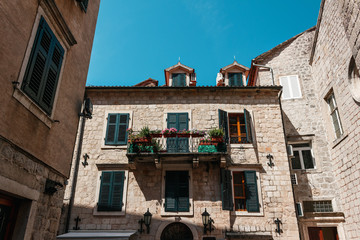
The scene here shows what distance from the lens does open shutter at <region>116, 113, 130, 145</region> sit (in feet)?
38.0

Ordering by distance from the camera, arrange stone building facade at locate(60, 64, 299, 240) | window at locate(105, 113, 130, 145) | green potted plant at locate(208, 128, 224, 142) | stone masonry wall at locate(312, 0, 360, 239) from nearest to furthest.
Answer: stone masonry wall at locate(312, 0, 360, 239), stone building facade at locate(60, 64, 299, 240), green potted plant at locate(208, 128, 224, 142), window at locate(105, 113, 130, 145)

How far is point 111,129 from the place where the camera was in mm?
11836

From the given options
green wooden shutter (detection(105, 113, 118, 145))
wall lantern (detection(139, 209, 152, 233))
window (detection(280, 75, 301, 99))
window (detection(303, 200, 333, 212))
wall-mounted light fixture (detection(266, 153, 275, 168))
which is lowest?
wall lantern (detection(139, 209, 152, 233))

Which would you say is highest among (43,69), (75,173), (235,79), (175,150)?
(235,79)

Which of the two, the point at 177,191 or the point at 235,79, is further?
the point at 235,79

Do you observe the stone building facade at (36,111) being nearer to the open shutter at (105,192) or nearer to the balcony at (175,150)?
the balcony at (175,150)

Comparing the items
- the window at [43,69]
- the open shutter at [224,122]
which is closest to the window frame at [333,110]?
the open shutter at [224,122]

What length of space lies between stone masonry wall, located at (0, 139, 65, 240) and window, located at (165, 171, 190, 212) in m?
5.53

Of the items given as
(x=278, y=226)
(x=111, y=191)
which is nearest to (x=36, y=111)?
(x=111, y=191)

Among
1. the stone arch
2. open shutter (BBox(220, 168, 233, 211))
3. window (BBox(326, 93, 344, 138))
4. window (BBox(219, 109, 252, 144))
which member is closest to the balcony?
open shutter (BBox(220, 168, 233, 211))

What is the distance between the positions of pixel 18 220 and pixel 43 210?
1.91ft

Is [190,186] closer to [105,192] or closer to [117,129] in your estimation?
[105,192]

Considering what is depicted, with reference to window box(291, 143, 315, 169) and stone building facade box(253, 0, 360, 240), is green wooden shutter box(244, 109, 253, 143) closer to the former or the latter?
stone building facade box(253, 0, 360, 240)

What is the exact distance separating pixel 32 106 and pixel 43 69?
2.67 feet
